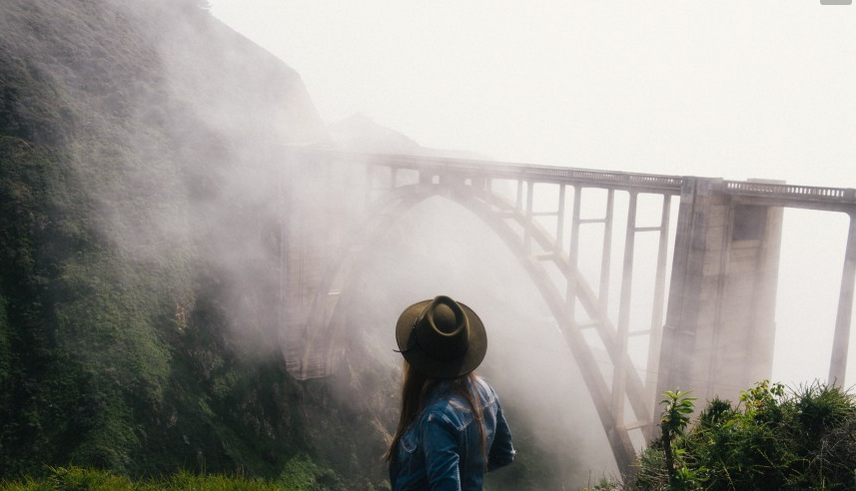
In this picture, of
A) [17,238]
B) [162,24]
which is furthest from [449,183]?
[162,24]

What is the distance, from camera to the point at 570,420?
120ft

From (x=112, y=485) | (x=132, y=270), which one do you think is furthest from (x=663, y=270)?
(x=132, y=270)

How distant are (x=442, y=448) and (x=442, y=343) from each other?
0.51 metres

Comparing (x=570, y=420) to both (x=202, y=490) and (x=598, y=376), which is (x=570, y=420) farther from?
(x=202, y=490)

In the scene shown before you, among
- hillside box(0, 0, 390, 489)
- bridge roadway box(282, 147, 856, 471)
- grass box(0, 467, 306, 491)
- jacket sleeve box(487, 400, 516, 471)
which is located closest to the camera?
jacket sleeve box(487, 400, 516, 471)

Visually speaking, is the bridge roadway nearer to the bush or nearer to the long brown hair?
the bush

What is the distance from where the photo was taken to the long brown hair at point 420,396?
3184 mm

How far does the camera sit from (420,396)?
3.24 m

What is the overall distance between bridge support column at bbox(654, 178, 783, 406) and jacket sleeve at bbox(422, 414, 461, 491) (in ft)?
46.7

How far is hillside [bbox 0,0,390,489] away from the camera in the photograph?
22688mm

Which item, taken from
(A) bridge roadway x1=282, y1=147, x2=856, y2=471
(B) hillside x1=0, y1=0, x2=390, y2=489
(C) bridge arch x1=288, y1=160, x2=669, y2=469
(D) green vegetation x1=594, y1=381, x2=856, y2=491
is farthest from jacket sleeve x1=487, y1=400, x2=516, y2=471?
(B) hillside x1=0, y1=0, x2=390, y2=489

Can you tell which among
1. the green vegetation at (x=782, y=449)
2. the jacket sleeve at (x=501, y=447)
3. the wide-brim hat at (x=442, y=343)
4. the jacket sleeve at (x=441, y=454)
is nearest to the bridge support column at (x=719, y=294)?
the green vegetation at (x=782, y=449)

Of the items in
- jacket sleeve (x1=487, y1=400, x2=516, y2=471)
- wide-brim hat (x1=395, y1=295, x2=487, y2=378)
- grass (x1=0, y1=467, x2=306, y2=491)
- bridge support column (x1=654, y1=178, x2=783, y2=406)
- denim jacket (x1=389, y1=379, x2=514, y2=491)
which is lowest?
grass (x1=0, y1=467, x2=306, y2=491)

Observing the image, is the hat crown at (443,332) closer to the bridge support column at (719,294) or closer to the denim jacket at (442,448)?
the denim jacket at (442,448)
